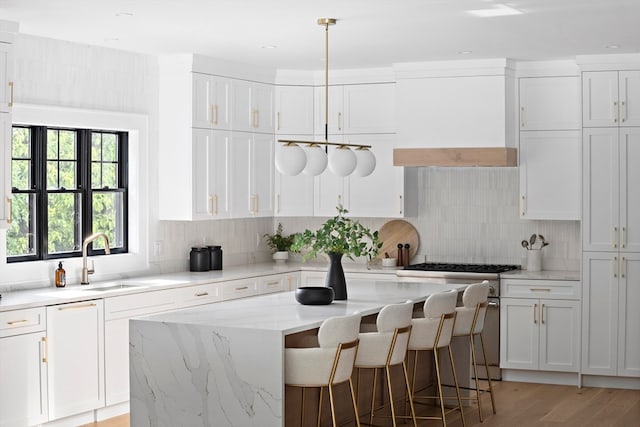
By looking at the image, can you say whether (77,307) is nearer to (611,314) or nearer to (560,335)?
(560,335)

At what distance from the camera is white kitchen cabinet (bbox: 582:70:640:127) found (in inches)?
285

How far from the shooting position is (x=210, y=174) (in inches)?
296

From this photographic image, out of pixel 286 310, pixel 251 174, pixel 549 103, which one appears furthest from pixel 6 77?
pixel 549 103

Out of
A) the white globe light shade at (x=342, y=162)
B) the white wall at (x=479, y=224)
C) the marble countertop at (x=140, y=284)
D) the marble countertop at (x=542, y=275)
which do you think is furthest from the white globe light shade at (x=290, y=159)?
the white wall at (x=479, y=224)

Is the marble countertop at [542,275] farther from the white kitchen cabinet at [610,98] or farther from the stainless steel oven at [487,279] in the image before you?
the white kitchen cabinet at [610,98]

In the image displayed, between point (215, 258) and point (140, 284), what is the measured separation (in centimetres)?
111

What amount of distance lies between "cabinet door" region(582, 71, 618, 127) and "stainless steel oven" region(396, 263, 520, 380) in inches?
56.9

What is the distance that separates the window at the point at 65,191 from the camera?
6.38 meters

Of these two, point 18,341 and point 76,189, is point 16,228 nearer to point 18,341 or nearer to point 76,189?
point 76,189

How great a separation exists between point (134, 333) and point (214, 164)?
2.82 meters

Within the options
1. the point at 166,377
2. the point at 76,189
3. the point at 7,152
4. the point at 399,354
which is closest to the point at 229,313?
the point at 166,377

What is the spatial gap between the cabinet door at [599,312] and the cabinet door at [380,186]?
1.73m

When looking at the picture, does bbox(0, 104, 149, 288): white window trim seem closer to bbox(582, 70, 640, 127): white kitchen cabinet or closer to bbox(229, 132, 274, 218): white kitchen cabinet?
bbox(229, 132, 274, 218): white kitchen cabinet

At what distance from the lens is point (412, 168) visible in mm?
8344
